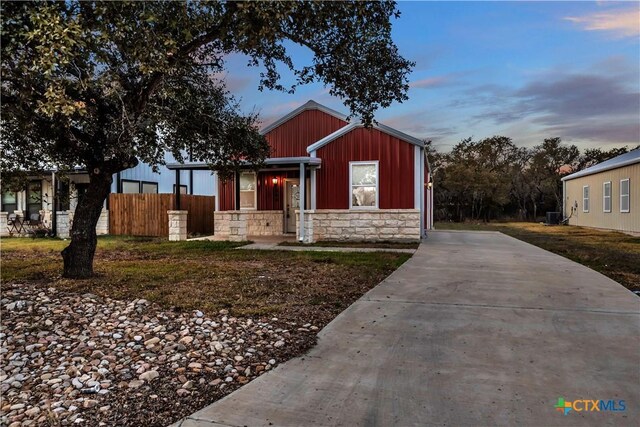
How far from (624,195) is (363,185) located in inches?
512

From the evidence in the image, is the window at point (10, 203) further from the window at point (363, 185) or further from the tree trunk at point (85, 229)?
the window at point (363, 185)

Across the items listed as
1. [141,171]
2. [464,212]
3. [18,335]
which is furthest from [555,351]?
[464,212]

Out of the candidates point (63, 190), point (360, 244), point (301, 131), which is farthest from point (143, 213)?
point (360, 244)

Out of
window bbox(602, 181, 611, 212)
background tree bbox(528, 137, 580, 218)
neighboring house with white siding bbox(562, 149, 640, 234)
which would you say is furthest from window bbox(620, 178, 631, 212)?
background tree bbox(528, 137, 580, 218)

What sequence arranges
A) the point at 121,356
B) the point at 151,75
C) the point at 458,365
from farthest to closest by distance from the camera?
the point at 151,75 → the point at 121,356 → the point at 458,365

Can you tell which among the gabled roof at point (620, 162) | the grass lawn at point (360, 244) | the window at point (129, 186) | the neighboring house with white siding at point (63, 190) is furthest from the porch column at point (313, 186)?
the gabled roof at point (620, 162)

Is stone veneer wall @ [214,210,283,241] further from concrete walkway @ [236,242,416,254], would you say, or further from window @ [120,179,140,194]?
window @ [120,179,140,194]

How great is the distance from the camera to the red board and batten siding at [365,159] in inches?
489

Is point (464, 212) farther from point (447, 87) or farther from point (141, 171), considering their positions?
point (141, 171)

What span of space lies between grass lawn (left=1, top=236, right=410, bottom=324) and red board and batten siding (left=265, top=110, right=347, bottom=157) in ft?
20.5

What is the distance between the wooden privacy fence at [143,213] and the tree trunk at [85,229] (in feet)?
32.9

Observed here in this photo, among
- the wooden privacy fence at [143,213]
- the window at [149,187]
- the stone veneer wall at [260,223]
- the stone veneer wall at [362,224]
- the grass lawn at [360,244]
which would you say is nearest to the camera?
the grass lawn at [360,244]

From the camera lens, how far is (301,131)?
15.6 metres

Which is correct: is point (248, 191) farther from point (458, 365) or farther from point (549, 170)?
point (549, 170)
